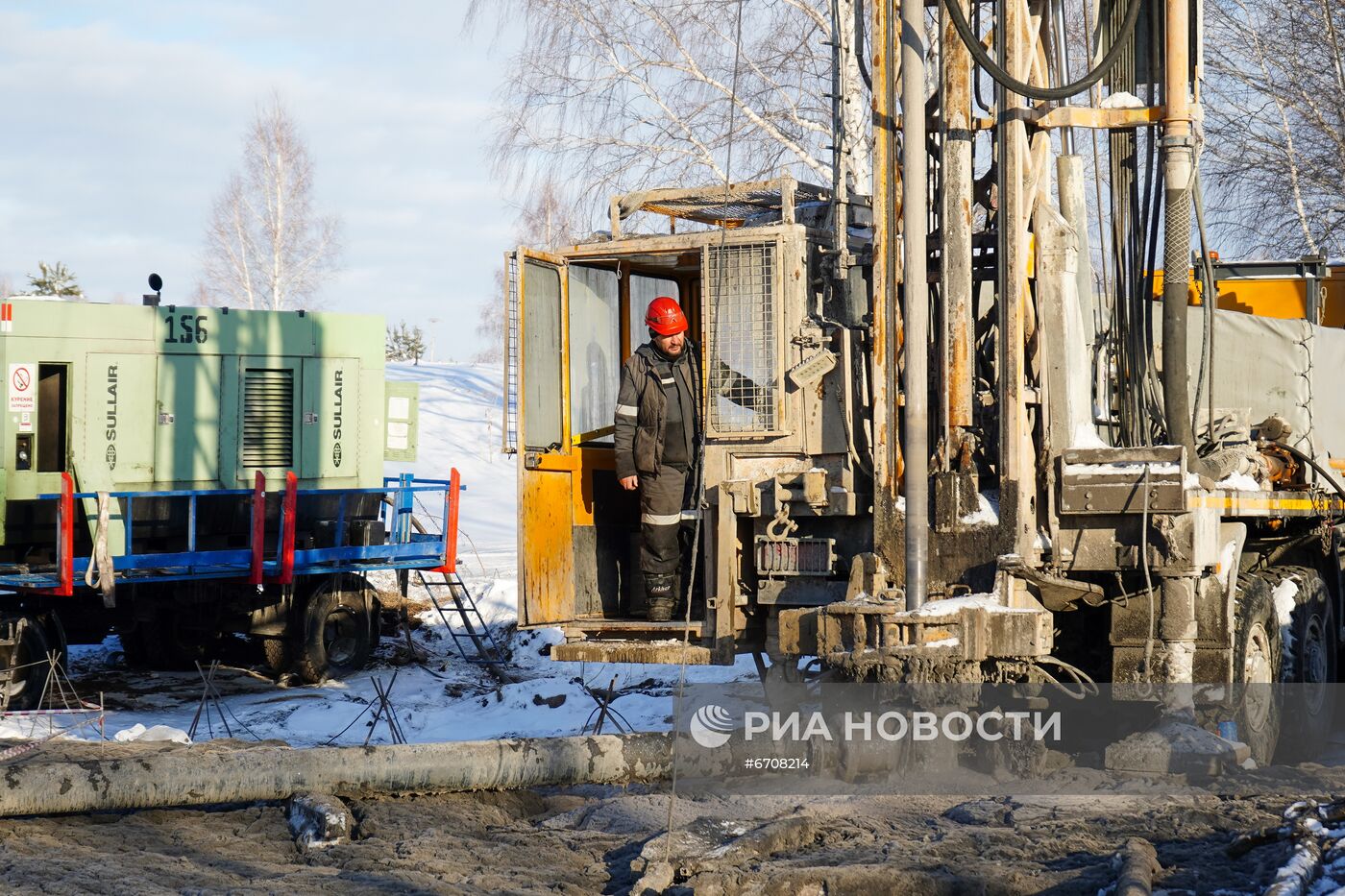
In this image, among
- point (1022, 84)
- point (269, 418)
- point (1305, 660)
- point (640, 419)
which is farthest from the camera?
point (269, 418)

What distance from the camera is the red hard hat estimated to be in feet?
29.3

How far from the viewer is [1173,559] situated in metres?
7.53

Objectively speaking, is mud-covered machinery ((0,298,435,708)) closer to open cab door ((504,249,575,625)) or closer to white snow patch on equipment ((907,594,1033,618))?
open cab door ((504,249,575,625))

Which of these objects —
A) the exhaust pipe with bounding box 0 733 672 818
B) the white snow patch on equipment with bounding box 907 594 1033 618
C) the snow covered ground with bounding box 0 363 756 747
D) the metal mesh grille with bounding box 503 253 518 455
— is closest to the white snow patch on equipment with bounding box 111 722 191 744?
the snow covered ground with bounding box 0 363 756 747

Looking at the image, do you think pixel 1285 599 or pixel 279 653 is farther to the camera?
pixel 279 653

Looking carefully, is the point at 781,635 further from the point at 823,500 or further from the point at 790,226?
the point at 790,226

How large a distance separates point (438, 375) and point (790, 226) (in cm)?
4003

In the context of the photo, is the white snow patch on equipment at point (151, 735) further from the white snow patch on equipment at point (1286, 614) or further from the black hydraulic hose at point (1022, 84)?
the white snow patch on equipment at point (1286, 614)

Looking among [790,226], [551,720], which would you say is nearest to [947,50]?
[790,226]

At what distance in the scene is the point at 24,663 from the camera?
39.0 feet

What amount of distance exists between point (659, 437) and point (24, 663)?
6145 millimetres

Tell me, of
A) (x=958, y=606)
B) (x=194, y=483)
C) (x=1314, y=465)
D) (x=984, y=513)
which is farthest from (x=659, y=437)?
(x=194, y=483)

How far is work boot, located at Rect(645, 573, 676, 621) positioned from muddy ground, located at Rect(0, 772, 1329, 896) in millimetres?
1865

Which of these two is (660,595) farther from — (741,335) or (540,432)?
(741,335)
